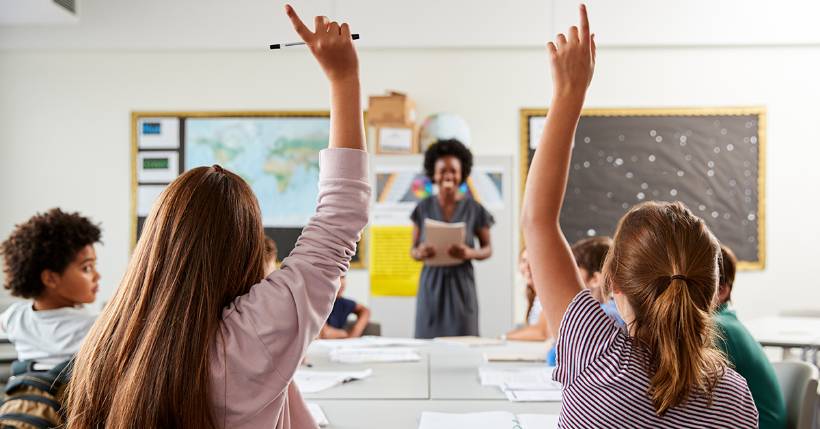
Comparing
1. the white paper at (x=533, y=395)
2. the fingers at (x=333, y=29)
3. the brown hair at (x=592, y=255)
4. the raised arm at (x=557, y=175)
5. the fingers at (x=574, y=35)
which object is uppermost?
the fingers at (x=574, y=35)

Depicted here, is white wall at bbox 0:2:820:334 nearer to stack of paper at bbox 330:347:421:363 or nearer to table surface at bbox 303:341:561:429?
stack of paper at bbox 330:347:421:363

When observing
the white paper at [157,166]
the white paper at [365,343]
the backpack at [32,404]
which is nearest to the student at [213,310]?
the backpack at [32,404]

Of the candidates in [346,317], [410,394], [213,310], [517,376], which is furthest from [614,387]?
[346,317]

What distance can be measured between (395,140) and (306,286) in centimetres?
444

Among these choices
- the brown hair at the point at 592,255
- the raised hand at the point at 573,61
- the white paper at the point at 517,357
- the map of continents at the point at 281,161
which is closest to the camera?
the raised hand at the point at 573,61

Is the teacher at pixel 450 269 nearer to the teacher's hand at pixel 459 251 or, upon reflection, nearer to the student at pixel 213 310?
the teacher's hand at pixel 459 251

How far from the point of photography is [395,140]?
539cm

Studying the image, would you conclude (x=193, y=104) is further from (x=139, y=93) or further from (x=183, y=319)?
(x=183, y=319)

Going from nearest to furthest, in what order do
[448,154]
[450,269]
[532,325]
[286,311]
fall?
1. [286,311]
2. [532,325]
3. [450,269]
4. [448,154]

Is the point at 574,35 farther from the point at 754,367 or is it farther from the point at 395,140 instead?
the point at 395,140

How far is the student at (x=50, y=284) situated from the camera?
223 cm

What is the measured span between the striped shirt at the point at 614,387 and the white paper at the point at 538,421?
64cm

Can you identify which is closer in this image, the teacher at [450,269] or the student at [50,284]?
the student at [50,284]

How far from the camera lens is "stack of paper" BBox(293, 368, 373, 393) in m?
2.32
